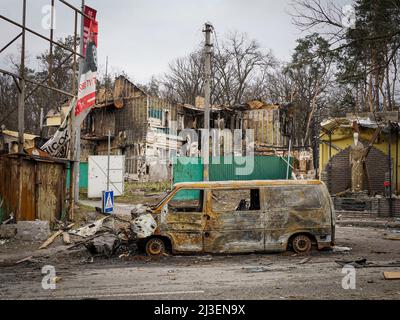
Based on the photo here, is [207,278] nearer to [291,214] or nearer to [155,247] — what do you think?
[155,247]

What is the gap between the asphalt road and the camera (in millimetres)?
6637

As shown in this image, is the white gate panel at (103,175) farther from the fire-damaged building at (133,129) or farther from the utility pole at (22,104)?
the utility pole at (22,104)

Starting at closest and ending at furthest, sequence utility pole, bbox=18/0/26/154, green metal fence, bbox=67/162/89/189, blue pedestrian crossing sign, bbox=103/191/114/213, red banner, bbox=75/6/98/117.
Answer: utility pole, bbox=18/0/26/154
blue pedestrian crossing sign, bbox=103/191/114/213
red banner, bbox=75/6/98/117
green metal fence, bbox=67/162/89/189

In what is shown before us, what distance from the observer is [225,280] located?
766 centimetres

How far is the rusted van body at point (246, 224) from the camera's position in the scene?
412 inches

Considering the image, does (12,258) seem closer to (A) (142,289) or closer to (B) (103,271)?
(B) (103,271)

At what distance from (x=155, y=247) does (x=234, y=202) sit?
2.27 m

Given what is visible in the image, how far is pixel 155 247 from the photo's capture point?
1045cm

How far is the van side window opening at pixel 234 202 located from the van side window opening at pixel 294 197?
0.33 m

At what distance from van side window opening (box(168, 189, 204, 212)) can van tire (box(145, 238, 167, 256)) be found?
800 millimetres

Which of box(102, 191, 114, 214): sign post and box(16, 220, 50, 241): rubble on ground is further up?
box(102, 191, 114, 214): sign post
